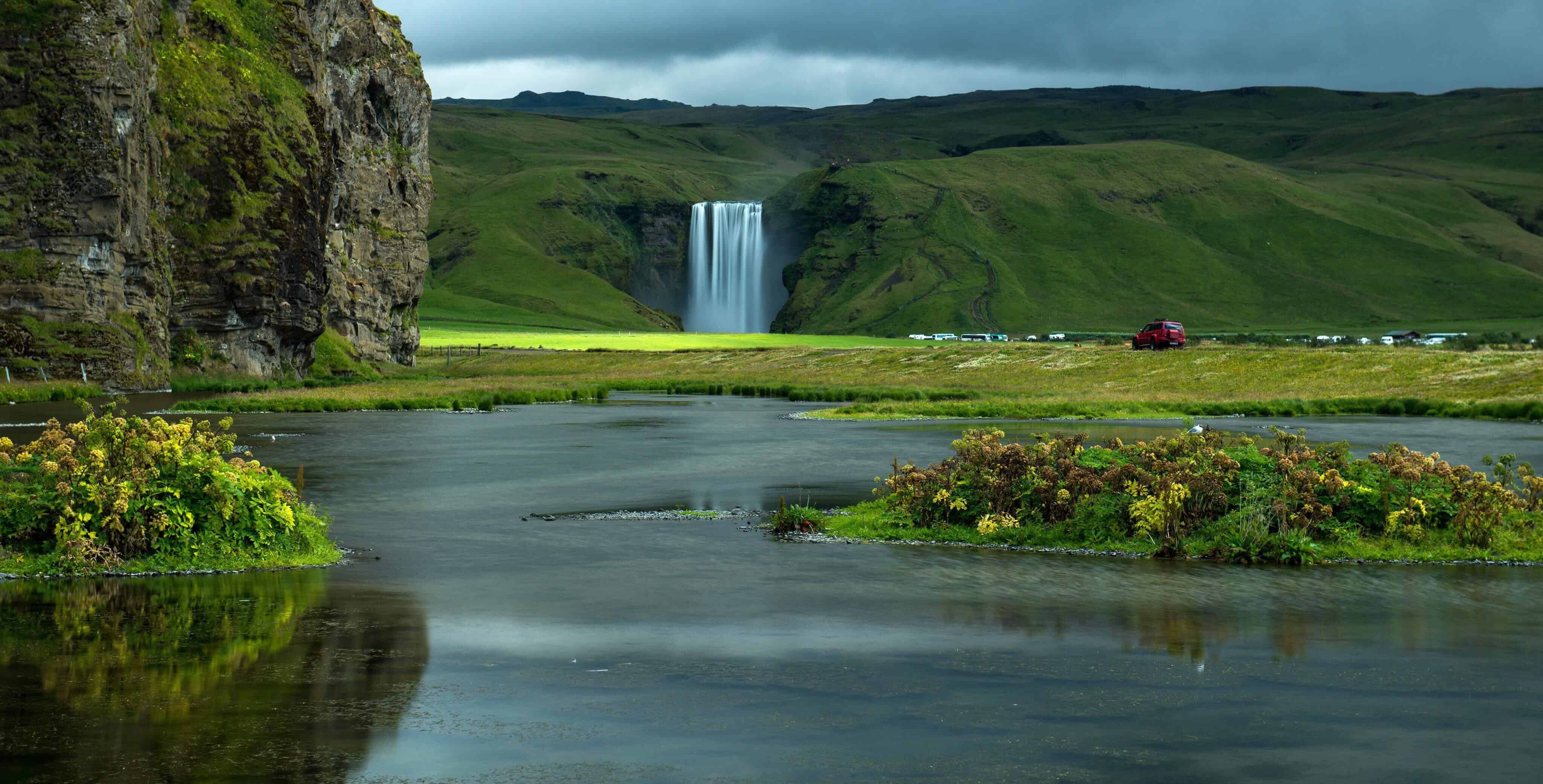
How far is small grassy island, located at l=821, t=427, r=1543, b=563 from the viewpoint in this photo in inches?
900

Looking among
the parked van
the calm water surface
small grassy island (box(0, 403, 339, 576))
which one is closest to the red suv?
the parked van

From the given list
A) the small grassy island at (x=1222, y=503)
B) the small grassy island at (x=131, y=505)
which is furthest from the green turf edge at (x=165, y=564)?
the small grassy island at (x=1222, y=503)

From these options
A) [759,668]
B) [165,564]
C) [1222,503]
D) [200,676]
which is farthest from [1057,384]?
[200,676]

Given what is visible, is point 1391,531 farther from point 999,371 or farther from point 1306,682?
point 999,371

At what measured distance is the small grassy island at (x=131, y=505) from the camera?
20047 mm

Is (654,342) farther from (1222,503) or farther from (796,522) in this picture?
(1222,503)

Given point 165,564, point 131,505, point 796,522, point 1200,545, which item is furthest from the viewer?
point 796,522

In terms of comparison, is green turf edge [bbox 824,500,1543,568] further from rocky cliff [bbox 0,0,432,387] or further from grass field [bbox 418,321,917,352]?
grass field [bbox 418,321,917,352]

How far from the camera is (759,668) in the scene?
49.0 feet

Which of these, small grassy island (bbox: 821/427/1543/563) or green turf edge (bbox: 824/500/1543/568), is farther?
small grassy island (bbox: 821/427/1543/563)

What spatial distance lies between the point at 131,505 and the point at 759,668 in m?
10.5

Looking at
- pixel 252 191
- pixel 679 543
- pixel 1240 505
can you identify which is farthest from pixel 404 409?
pixel 1240 505

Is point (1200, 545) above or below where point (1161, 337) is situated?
above

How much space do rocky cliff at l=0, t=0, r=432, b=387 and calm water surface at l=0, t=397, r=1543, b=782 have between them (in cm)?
7044
